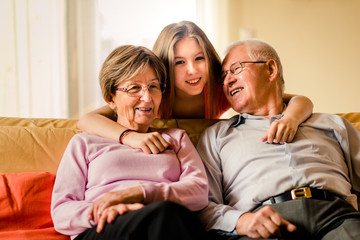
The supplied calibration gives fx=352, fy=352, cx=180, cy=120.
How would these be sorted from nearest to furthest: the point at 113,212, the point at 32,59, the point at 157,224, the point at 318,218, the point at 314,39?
the point at 157,224
the point at 113,212
the point at 318,218
the point at 32,59
the point at 314,39

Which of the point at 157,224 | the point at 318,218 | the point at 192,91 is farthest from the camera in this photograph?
the point at 192,91

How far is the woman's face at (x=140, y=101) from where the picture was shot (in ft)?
4.43

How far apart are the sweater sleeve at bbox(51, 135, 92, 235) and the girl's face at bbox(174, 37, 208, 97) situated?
0.55 meters

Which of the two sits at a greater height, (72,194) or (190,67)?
(190,67)

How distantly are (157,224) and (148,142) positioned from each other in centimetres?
48

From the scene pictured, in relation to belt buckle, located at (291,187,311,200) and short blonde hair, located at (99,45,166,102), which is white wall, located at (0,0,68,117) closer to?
short blonde hair, located at (99,45,166,102)

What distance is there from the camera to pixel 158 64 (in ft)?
4.71

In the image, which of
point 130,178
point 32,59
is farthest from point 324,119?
point 32,59

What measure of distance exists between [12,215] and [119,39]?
7.30 feet

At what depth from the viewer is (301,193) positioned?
1239 millimetres

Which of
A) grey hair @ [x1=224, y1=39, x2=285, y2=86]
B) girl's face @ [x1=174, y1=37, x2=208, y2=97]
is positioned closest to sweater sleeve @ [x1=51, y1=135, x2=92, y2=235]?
girl's face @ [x1=174, y1=37, x2=208, y2=97]

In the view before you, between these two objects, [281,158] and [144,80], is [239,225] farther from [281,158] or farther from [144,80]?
[144,80]

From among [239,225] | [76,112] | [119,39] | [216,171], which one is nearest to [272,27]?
[119,39]

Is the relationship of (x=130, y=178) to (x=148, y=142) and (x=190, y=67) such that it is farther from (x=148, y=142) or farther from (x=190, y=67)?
(x=190, y=67)
